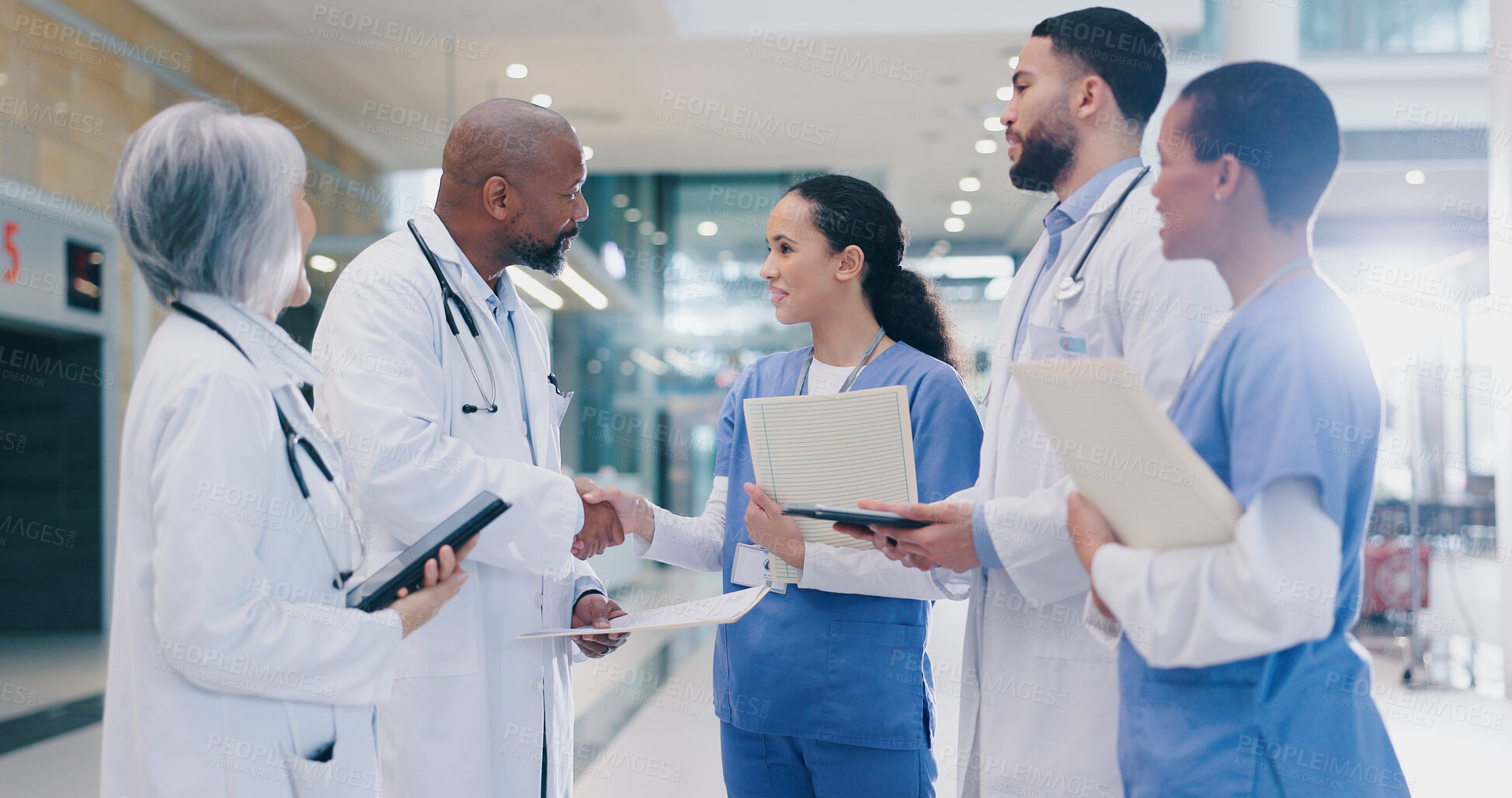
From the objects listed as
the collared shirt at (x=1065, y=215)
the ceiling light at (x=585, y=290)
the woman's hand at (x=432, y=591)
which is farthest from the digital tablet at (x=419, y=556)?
the ceiling light at (x=585, y=290)

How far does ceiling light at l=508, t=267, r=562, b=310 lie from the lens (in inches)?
300

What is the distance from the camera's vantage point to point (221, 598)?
3.70 ft

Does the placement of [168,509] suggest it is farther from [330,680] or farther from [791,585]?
[791,585]

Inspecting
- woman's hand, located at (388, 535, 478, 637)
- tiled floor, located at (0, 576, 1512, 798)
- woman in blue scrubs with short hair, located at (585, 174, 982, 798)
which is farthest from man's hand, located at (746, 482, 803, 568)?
tiled floor, located at (0, 576, 1512, 798)

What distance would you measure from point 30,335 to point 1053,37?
24.2 feet

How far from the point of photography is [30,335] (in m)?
6.71

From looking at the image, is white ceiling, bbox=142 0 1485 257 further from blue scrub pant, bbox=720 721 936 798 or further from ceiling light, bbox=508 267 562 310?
blue scrub pant, bbox=720 721 936 798

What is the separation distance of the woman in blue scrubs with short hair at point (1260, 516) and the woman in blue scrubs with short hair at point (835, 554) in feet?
2.23

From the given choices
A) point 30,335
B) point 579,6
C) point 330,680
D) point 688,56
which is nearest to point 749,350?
point 688,56

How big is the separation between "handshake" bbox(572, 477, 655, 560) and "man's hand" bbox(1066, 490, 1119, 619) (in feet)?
3.27

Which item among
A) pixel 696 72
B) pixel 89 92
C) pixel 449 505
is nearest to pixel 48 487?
pixel 89 92

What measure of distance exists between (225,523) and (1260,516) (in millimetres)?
1097

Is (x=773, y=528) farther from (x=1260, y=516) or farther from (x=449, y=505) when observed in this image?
(x=1260, y=516)

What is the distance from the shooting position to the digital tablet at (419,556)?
1.30m
